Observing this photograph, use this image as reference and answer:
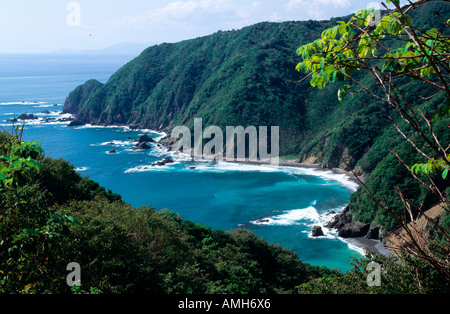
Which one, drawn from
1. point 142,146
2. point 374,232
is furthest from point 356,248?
point 142,146

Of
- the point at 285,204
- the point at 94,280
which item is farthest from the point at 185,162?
the point at 94,280

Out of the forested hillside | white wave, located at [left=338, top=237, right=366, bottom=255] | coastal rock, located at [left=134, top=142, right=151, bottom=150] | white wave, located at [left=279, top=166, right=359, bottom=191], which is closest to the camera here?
white wave, located at [left=338, top=237, right=366, bottom=255]

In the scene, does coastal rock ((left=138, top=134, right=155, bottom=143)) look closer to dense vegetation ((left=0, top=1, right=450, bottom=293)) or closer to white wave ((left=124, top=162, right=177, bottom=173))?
dense vegetation ((left=0, top=1, right=450, bottom=293))

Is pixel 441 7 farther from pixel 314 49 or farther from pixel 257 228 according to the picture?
pixel 314 49

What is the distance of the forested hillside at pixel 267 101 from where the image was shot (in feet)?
188

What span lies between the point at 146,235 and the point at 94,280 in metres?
4.96

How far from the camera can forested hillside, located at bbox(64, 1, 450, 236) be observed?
57.2m

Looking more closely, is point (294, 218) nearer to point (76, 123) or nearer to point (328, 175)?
point (328, 175)

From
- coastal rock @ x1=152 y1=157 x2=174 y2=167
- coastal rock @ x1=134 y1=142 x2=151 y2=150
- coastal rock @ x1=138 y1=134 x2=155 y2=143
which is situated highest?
coastal rock @ x1=138 y1=134 x2=155 y2=143

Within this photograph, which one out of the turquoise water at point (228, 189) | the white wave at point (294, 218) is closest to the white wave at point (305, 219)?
the white wave at point (294, 218)

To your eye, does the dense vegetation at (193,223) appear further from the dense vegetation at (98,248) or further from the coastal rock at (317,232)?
the coastal rock at (317,232)

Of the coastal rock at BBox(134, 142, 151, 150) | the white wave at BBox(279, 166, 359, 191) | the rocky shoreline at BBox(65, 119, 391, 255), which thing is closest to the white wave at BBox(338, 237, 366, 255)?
the rocky shoreline at BBox(65, 119, 391, 255)

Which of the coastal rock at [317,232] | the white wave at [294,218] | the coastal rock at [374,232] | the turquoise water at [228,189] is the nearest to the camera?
the coastal rock at [374,232]

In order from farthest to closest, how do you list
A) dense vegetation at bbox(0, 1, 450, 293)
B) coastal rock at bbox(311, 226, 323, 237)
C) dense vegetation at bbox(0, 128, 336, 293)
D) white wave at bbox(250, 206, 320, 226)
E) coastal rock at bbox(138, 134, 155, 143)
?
coastal rock at bbox(138, 134, 155, 143), white wave at bbox(250, 206, 320, 226), coastal rock at bbox(311, 226, 323, 237), dense vegetation at bbox(0, 1, 450, 293), dense vegetation at bbox(0, 128, 336, 293)
